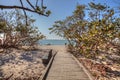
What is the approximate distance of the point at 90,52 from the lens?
6.48 meters

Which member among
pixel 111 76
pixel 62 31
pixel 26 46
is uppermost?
pixel 62 31

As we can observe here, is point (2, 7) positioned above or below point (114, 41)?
above

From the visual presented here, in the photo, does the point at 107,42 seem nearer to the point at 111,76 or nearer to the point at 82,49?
the point at 82,49

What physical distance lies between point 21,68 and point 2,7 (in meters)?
10.4

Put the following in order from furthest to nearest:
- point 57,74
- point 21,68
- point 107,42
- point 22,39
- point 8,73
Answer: point 22,39 → point 21,68 → point 8,73 → point 57,74 → point 107,42

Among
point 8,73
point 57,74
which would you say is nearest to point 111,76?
point 57,74

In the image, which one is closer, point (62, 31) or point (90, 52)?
point (90, 52)

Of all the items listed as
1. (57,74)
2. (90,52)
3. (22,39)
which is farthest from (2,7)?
(22,39)

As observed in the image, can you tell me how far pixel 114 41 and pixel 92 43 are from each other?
0.77m

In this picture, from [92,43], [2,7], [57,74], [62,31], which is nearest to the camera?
[2,7]

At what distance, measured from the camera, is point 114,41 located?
234 inches

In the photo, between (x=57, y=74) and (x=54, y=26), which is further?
(x=54, y=26)

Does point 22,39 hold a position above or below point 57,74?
above

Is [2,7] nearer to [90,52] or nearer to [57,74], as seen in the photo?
[90,52]
